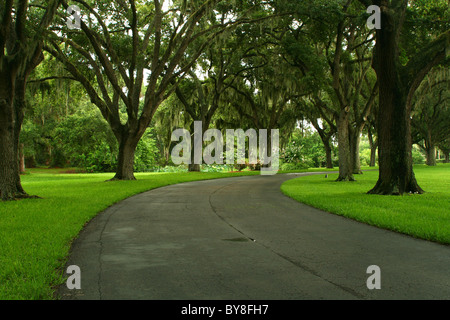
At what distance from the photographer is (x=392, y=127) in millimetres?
14453

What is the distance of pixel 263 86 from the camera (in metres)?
32.7

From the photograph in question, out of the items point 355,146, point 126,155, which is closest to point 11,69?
point 126,155

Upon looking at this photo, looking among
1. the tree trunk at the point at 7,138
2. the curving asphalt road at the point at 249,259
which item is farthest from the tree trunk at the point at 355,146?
the tree trunk at the point at 7,138

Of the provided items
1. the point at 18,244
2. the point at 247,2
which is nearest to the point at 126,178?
the point at 247,2

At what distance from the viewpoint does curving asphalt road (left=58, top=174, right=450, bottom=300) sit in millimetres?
4031

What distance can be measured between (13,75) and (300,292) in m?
13.1

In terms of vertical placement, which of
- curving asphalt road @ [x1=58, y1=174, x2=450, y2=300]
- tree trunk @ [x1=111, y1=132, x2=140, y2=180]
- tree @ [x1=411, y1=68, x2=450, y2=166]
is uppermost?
tree @ [x1=411, y1=68, x2=450, y2=166]

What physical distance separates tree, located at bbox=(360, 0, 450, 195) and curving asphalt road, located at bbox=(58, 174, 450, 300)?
635 cm

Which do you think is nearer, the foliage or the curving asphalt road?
the curving asphalt road

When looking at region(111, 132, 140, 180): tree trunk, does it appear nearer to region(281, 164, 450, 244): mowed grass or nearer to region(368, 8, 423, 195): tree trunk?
region(281, 164, 450, 244): mowed grass

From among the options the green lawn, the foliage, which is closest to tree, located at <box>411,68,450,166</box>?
the foliage

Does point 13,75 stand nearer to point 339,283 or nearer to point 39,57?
point 39,57

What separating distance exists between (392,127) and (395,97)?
1.20 metres
